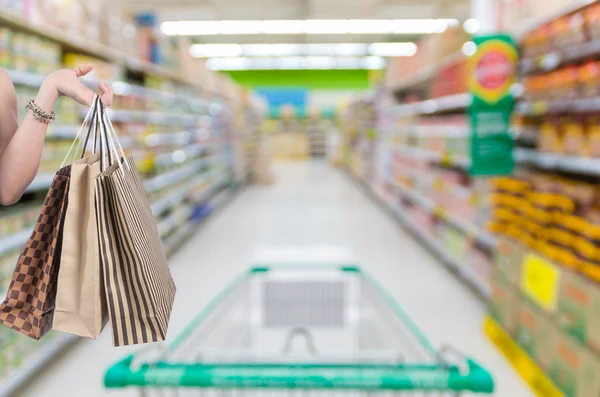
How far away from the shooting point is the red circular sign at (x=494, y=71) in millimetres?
3383

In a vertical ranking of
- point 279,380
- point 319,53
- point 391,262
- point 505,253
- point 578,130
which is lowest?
point 391,262

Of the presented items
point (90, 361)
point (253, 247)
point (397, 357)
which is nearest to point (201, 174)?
point (253, 247)

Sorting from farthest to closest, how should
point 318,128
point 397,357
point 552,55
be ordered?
1. point 318,128
2. point 552,55
3. point 397,357

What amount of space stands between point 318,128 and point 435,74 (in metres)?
15.4

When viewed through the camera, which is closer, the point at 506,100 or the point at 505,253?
the point at 505,253

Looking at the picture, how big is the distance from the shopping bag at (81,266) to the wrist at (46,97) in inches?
2.0

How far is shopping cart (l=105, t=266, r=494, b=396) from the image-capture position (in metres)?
1.15

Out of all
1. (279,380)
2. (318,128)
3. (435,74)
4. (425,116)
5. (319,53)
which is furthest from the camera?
(318,128)

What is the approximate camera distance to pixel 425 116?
267 inches

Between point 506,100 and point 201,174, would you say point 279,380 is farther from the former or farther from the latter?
point 201,174

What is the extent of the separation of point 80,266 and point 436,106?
5.37 meters

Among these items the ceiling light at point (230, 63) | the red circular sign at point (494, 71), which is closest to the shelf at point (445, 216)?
the red circular sign at point (494, 71)

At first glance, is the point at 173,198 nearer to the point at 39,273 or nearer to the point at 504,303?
the point at 504,303

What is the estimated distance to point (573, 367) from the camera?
91.7 inches
